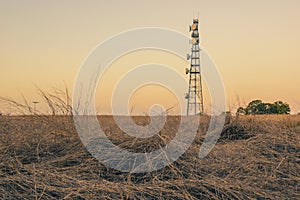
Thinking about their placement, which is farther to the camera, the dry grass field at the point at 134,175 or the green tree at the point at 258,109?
the green tree at the point at 258,109

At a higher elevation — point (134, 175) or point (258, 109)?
point (258, 109)

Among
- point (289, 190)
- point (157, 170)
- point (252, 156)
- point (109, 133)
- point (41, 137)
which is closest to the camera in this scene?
point (289, 190)

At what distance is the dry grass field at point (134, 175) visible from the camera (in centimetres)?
288

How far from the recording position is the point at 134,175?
129 inches

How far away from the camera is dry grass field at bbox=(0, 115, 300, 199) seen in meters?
2.88

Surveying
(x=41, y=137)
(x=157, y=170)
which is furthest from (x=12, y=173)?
(x=157, y=170)

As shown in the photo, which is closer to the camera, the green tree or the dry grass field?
the dry grass field

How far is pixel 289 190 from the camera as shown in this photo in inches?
120

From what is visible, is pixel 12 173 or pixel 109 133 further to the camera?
pixel 109 133

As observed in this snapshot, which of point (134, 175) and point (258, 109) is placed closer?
point (134, 175)

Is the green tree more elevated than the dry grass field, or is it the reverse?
the green tree

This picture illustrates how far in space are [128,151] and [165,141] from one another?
373mm

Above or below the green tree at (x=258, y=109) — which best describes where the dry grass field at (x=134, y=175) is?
below

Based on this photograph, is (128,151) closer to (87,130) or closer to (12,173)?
(87,130)
